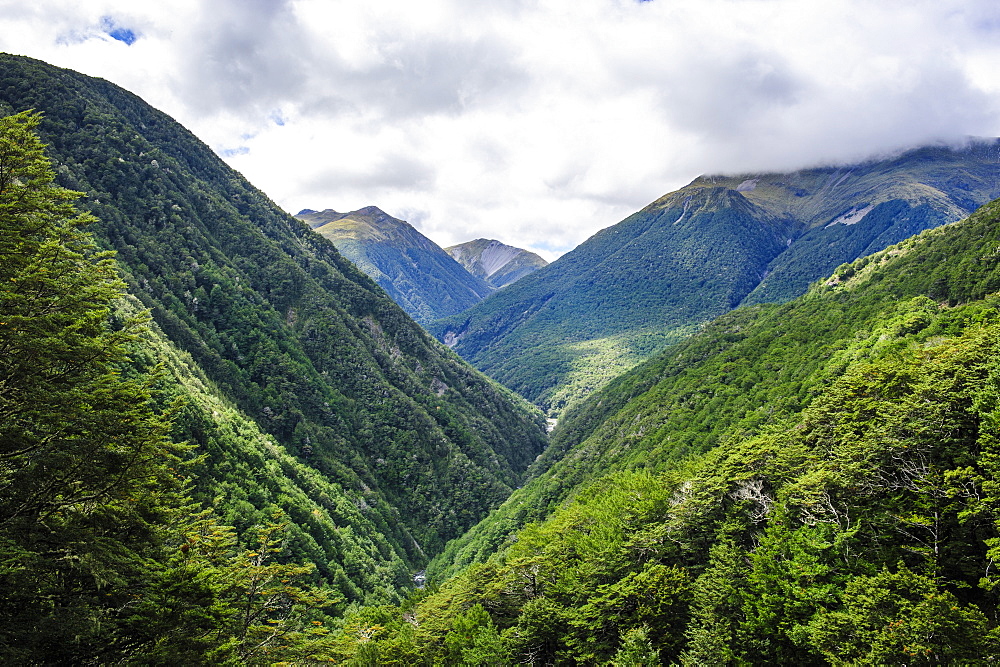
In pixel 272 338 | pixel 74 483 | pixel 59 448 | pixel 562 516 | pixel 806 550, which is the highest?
pixel 272 338

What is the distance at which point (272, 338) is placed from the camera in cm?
13438

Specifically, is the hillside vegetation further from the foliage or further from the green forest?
the foliage

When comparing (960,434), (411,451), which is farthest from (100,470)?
(411,451)

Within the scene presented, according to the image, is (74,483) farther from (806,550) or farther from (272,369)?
(272,369)

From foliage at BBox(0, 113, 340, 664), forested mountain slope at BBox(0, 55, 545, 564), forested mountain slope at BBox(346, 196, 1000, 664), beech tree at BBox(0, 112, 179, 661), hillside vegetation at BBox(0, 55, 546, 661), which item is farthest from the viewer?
forested mountain slope at BBox(0, 55, 545, 564)

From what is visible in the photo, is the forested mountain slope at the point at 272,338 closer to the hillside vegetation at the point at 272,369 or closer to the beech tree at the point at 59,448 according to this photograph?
the hillside vegetation at the point at 272,369

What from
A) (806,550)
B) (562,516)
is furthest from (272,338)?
(806,550)

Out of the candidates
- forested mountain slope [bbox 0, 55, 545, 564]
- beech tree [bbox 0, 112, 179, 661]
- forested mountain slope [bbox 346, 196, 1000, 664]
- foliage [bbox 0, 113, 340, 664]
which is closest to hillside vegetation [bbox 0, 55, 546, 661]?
forested mountain slope [bbox 0, 55, 545, 564]

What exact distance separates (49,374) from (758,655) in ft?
114

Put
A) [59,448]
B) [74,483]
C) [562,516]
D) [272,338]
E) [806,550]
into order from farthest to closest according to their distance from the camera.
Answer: [272,338] < [562,516] < [806,550] < [74,483] < [59,448]

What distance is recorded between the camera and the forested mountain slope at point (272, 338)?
372ft

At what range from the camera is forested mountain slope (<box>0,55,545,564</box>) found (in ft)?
372

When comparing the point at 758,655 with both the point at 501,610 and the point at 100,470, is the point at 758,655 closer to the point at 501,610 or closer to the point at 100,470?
the point at 501,610

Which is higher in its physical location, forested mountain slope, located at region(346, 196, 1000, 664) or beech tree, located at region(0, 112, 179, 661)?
beech tree, located at region(0, 112, 179, 661)
